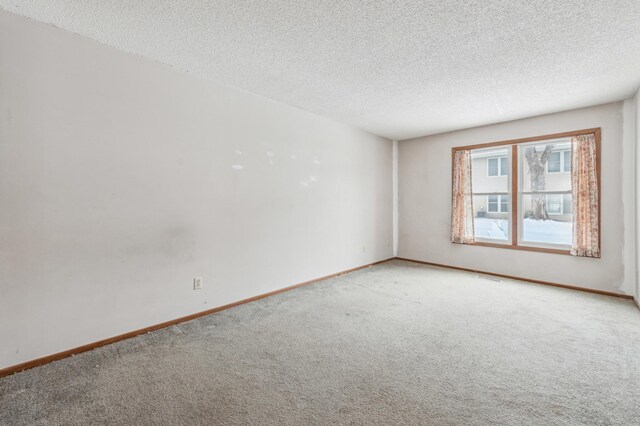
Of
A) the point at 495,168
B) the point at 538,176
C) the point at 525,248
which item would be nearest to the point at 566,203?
the point at 538,176

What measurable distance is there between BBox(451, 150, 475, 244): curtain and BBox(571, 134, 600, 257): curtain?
1332mm

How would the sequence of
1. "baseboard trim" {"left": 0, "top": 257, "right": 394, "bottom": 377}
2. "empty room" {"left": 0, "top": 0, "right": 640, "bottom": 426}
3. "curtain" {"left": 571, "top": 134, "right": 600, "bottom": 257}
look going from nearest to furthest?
"empty room" {"left": 0, "top": 0, "right": 640, "bottom": 426}
"baseboard trim" {"left": 0, "top": 257, "right": 394, "bottom": 377}
"curtain" {"left": 571, "top": 134, "right": 600, "bottom": 257}

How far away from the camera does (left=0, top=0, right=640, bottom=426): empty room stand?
1886mm

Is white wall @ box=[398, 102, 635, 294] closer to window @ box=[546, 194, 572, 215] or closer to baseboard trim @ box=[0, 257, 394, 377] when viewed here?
window @ box=[546, 194, 572, 215]

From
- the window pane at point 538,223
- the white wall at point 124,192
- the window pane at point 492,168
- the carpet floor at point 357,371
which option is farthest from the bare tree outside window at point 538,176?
the white wall at point 124,192

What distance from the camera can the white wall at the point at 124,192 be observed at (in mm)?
2090

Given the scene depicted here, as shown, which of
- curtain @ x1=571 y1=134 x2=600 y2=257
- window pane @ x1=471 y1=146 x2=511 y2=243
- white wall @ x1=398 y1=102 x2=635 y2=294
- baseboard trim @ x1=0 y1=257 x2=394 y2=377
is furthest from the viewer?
window pane @ x1=471 y1=146 x2=511 y2=243

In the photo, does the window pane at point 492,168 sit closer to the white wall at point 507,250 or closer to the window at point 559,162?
the window at point 559,162

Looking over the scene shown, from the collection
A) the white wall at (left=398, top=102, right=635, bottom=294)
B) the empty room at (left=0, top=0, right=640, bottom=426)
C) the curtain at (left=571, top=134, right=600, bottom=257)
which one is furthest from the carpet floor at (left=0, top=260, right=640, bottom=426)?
the curtain at (left=571, top=134, right=600, bottom=257)

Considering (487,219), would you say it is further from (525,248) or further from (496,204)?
(525,248)

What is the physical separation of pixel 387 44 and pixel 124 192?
2.53 m

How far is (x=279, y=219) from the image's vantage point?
3805 millimetres

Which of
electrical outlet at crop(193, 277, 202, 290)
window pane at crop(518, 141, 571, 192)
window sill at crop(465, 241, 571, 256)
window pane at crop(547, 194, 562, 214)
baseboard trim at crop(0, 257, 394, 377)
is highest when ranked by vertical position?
window pane at crop(518, 141, 571, 192)

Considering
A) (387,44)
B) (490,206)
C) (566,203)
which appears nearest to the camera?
(387,44)
